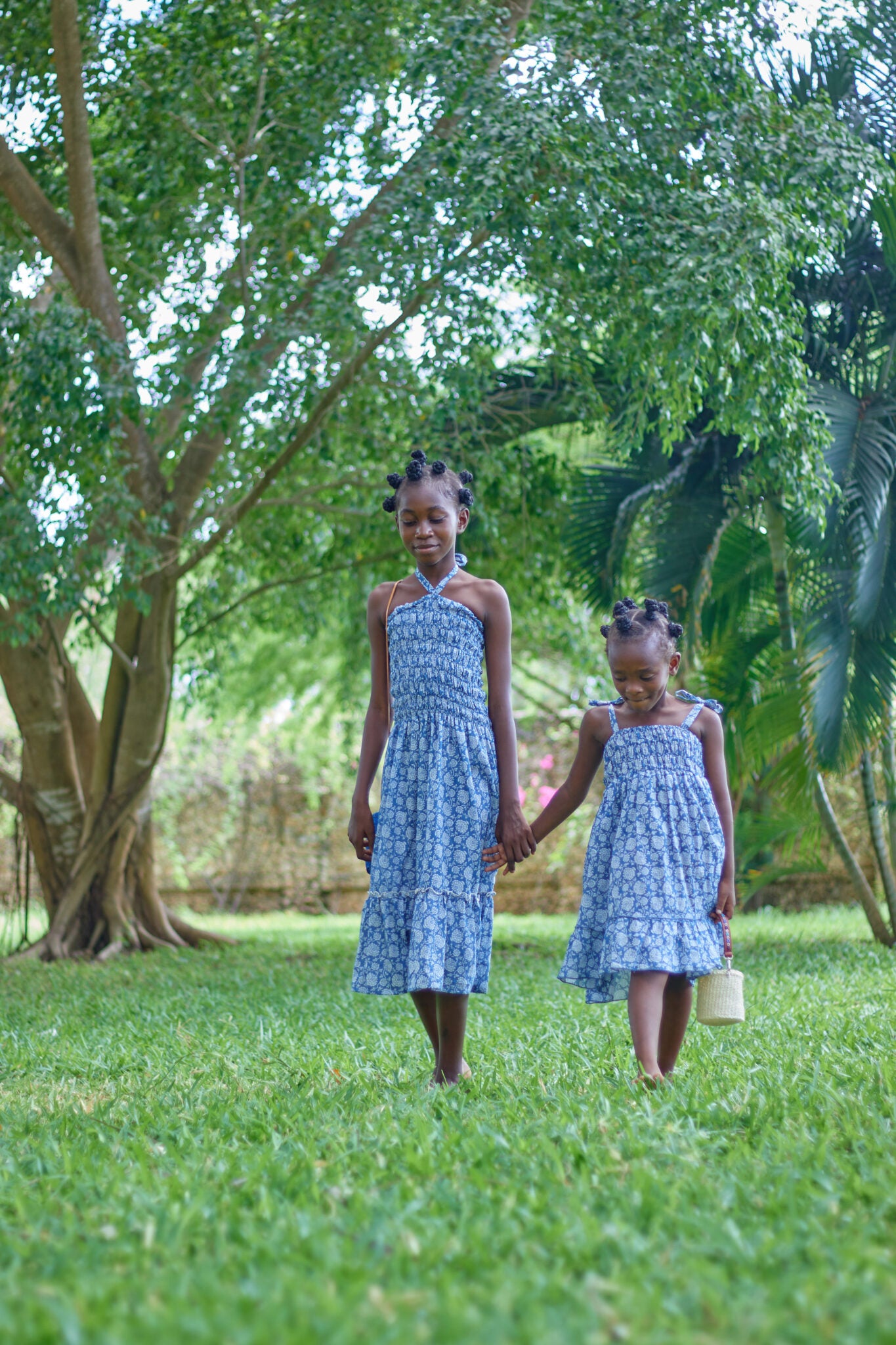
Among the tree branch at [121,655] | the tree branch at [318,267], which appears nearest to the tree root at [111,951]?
the tree branch at [121,655]

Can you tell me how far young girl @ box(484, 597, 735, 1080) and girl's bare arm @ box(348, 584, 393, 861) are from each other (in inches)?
16.4

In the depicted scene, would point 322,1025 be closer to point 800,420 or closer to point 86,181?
point 800,420

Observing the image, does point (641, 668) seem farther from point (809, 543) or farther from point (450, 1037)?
point (809, 543)

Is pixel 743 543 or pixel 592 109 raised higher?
pixel 592 109

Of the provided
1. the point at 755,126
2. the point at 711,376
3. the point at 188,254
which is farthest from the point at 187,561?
the point at 755,126

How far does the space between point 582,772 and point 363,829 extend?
0.69 meters

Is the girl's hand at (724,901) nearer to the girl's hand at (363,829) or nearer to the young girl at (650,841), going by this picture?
the young girl at (650,841)

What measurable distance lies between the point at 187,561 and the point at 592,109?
3.90 metres

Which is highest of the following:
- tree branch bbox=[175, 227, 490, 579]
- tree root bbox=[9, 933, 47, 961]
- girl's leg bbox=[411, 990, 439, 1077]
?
tree branch bbox=[175, 227, 490, 579]

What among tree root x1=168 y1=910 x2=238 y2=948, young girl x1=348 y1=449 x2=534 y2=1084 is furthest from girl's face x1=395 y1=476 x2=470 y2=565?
tree root x1=168 y1=910 x2=238 y2=948

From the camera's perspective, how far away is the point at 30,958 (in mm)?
9320

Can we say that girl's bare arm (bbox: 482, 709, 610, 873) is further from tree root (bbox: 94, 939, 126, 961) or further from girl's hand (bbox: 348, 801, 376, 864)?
tree root (bbox: 94, 939, 126, 961)

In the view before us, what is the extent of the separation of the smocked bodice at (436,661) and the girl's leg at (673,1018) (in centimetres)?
98

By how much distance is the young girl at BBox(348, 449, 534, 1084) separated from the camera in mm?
3596
